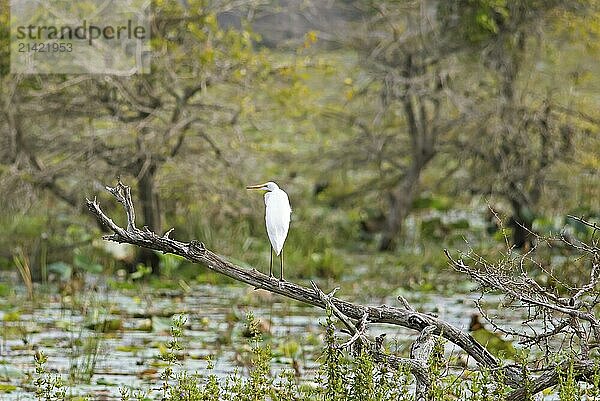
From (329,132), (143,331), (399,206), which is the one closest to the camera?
(143,331)

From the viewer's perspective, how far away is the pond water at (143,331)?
5.69 metres

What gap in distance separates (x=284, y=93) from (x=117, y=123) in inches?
60.9

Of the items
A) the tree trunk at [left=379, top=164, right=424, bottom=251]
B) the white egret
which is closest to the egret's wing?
the white egret

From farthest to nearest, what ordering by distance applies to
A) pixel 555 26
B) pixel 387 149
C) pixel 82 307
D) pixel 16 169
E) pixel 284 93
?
pixel 387 149, pixel 555 26, pixel 284 93, pixel 16 169, pixel 82 307

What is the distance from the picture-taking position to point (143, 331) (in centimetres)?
711

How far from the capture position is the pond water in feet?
18.7

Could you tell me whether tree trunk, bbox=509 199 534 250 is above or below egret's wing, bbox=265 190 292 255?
below

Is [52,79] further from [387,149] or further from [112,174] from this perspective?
[387,149]

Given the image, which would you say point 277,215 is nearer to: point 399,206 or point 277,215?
point 277,215

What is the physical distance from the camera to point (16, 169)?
966cm

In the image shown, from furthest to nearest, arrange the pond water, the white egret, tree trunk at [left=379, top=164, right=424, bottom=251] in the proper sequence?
1. tree trunk at [left=379, top=164, right=424, bottom=251]
2. the pond water
3. the white egret

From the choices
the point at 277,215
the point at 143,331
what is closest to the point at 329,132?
the point at 143,331

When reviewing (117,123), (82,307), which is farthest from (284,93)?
(82,307)

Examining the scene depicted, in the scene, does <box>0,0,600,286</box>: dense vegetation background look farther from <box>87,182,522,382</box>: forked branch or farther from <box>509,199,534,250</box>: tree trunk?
<box>87,182,522,382</box>: forked branch
